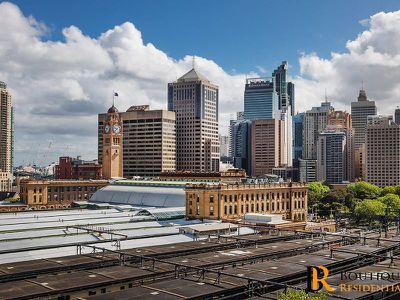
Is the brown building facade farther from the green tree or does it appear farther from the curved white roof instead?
the green tree

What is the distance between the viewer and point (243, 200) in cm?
14712

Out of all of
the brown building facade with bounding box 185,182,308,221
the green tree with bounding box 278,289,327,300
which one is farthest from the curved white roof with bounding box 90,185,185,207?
the green tree with bounding box 278,289,327,300

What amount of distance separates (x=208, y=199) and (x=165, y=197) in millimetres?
29598

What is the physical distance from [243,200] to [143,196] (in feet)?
134

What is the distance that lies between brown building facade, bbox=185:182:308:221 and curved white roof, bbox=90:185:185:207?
13598 millimetres

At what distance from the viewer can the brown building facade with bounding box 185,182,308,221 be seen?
460ft

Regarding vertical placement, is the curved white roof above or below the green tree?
above

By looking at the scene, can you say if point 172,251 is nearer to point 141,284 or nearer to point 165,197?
point 141,284

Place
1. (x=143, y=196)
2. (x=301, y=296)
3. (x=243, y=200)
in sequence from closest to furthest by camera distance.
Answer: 1. (x=301, y=296)
2. (x=243, y=200)
3. (x=143, y=196)

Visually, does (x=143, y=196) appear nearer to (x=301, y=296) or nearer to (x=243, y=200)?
(x=243, y=200)

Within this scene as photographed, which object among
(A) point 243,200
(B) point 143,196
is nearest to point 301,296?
(A) point 243,200

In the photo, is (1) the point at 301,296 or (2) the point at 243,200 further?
(2) the point at 243,200

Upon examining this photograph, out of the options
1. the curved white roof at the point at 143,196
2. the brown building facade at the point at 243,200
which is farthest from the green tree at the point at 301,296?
the curved white roof at the point at 143,196

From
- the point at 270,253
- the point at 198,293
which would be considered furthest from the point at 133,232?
the point at 198,293
